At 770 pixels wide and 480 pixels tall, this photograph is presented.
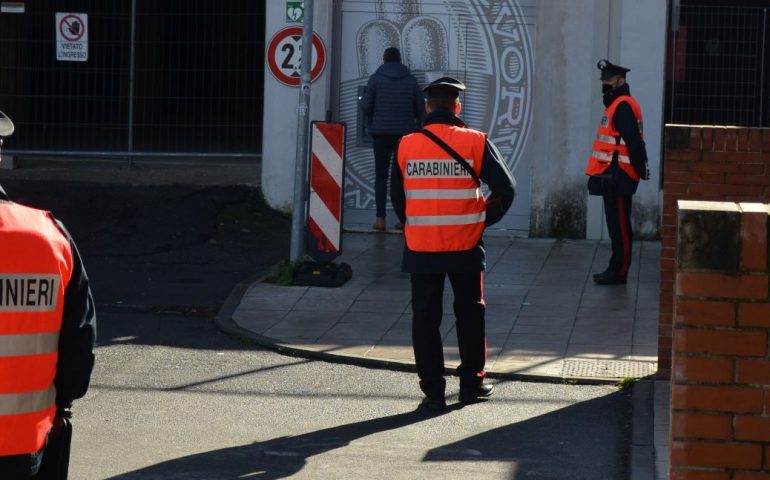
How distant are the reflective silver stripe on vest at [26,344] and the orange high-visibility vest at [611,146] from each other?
7.77 meters

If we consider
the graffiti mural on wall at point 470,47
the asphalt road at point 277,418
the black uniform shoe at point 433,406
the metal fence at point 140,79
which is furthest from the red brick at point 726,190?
the metal fence at point 140,79

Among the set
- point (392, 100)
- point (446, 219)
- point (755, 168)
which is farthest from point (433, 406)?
point (392, 100)

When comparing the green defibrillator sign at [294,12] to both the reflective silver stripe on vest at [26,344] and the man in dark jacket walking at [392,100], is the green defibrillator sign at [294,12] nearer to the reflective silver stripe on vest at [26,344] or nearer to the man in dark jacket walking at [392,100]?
the man in dark jacket walking at [392,100]

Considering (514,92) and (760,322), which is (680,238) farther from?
(514,92)

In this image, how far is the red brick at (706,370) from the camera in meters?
3.54

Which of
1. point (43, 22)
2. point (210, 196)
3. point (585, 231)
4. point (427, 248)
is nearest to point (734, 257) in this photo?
point (427, 248)

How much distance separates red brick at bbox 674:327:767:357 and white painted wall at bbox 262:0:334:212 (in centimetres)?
1035

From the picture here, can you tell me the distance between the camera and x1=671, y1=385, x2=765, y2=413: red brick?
353 cm

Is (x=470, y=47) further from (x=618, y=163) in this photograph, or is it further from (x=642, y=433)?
(x=642, y=433)

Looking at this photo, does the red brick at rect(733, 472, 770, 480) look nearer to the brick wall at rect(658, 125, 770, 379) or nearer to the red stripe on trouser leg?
the brick wall at rect(658, 125, 770, 379)

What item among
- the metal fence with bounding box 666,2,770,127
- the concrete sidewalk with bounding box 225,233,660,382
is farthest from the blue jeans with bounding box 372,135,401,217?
the metal fence with bounding box 666,2,770,127

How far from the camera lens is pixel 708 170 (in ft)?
24.7

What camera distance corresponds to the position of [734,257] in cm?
350

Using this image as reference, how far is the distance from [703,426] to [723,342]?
0.78 ft
